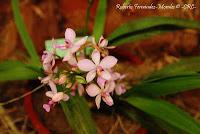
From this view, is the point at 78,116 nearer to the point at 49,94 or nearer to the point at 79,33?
the point at 49,94

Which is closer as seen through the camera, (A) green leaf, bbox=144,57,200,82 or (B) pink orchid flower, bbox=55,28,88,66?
(B) pink orchid flower, bbox=55,28,88,66

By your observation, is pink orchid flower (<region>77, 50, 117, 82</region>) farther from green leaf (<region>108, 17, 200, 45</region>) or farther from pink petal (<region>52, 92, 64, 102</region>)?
green leaf (<region>108, 17, 200, 45</region>)

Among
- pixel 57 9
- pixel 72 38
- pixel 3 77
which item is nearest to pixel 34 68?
pixel 3 77

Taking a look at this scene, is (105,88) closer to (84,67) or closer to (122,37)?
(84,67)

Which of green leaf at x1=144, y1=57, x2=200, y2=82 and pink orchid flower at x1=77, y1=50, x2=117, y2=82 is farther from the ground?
pink orchid flower at x1=77, y1=50, x2=117, y2=82

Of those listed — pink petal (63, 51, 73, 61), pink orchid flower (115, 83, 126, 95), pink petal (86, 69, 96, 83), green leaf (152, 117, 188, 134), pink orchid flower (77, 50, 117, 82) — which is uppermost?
pink petal (63, 51, 73, 61)

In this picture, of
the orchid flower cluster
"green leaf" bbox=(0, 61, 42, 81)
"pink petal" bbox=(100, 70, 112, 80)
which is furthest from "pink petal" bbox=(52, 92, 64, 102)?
"green leaf" bbox=(0, 61, 42, 81)
